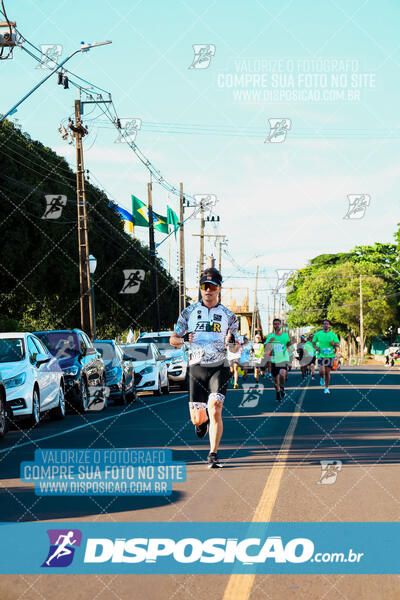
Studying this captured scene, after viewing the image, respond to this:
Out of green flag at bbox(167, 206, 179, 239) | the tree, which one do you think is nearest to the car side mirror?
green flag at bbox(167, 206, 179, 239)

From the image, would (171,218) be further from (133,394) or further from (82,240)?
(133,394)

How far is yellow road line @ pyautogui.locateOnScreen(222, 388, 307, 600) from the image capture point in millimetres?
5434

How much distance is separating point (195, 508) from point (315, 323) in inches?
4065

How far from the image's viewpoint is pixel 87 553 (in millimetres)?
6332

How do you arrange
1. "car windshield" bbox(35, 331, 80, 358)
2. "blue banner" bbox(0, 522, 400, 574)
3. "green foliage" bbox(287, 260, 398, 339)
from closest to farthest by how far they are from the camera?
"blue banner" bbox(0, 522, 400, 574) < "car windshield" bbox(35, 331, 80, 358) < "green foliage" bbox(287, 260, 398, 339)

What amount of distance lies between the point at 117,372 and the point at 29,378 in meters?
6.91

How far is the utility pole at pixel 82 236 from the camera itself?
3009 centimetres

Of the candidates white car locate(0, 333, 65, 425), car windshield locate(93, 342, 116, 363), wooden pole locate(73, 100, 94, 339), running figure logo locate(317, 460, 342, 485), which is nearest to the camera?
running figure logo locate(317, 460, 342, 485)

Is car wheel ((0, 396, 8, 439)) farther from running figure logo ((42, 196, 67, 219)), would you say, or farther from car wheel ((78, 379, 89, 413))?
running figure logo ((42, 196, 67, 219))

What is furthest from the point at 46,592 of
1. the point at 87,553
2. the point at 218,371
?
the point at 218,371

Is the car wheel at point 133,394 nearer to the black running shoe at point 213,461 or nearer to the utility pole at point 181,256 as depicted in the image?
the black running shoe at point 213,461

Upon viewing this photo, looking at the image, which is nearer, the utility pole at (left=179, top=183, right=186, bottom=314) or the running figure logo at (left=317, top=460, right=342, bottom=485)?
the running figure logo at (left=317, top=460, right=342, bottom=485)

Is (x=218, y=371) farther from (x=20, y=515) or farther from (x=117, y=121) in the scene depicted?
(x=117, y=121)

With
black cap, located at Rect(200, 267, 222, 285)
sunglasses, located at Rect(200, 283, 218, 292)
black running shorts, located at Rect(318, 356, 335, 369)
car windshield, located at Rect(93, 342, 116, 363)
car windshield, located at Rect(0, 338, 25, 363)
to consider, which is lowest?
black running shorts, located at Rect(318, 356, 335, 369)
